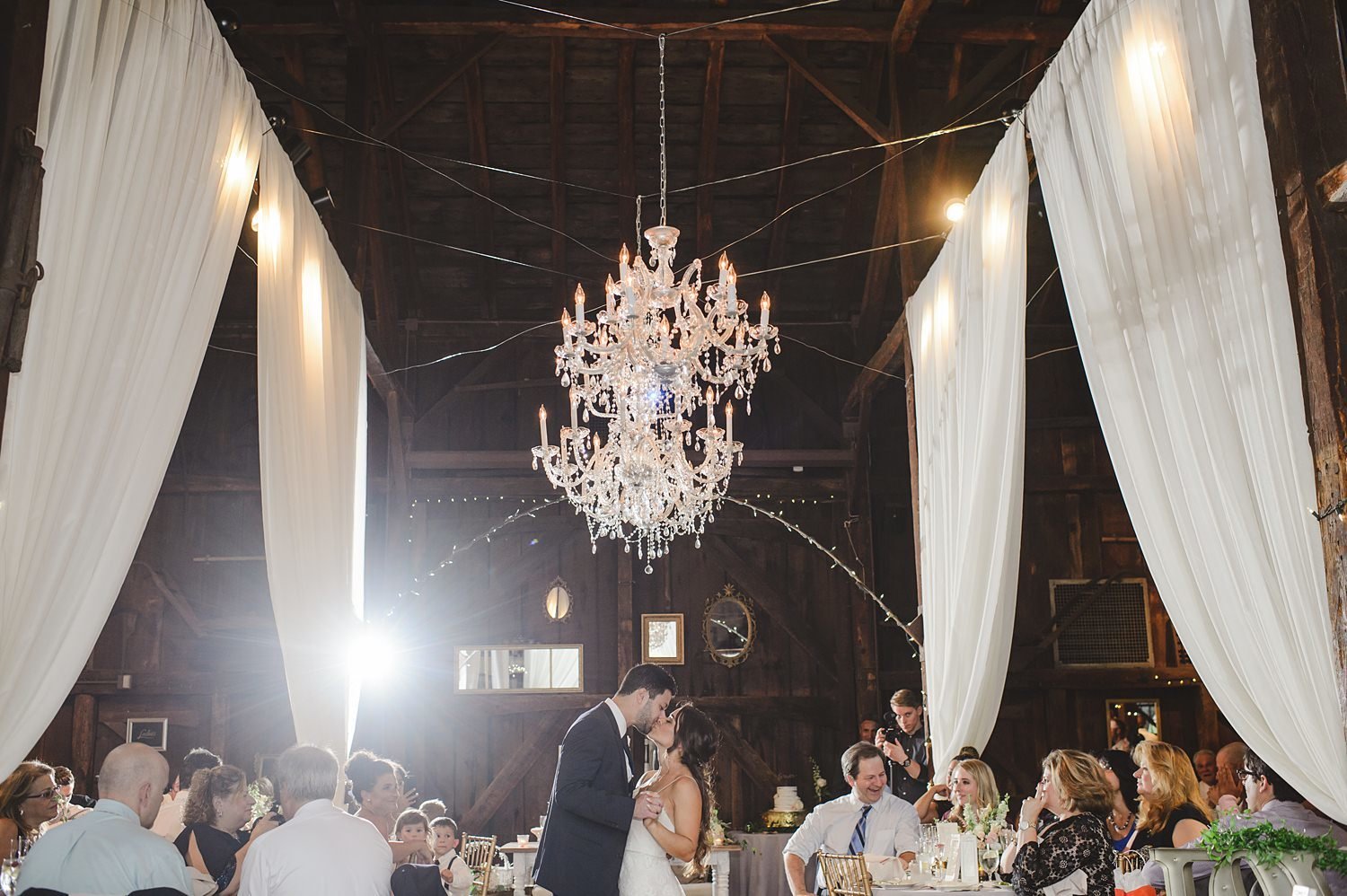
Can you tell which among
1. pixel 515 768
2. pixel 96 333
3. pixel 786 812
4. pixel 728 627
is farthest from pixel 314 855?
pixel 728 627

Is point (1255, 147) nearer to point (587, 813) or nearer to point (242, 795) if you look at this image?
point (587, 813)

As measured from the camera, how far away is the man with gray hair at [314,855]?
3.76 metres

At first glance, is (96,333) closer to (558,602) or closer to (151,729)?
(558,602)

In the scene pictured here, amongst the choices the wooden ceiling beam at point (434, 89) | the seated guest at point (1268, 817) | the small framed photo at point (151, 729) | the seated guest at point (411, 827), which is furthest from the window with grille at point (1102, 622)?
the small framed photo at point (151, 729)

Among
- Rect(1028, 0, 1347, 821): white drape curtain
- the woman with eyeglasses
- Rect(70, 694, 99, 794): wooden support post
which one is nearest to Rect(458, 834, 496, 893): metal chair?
the woman with eyeglasses

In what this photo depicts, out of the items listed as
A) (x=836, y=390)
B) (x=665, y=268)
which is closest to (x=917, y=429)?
(x=665, y=268)

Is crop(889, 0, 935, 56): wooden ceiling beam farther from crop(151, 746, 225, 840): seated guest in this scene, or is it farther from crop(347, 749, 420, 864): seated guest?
crop(151, 746, 225, 840): seated guest

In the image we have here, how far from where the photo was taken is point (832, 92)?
9367mm

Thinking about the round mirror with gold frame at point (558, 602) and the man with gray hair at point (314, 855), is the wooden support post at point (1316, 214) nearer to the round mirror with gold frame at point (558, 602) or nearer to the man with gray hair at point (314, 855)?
the man with gray hair at point (314, 855)

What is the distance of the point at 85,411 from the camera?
4207 millimetres

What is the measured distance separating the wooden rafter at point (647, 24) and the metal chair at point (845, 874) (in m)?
6.07

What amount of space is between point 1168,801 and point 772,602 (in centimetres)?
672

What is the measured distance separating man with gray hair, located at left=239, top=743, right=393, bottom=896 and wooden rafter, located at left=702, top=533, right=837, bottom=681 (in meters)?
7.94

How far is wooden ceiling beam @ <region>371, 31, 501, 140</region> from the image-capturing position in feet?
30.5
